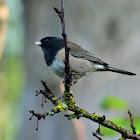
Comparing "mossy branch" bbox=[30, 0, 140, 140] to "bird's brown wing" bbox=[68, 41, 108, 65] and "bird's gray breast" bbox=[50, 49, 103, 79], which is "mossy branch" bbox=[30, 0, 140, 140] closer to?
"bird's gray breast" bbox=[50, 49, 103, 79]

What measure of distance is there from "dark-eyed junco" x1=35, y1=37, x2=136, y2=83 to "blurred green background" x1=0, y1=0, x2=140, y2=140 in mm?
891

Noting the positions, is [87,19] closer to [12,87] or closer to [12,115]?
[12,87]

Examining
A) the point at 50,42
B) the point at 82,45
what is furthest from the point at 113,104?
the point at 82,45

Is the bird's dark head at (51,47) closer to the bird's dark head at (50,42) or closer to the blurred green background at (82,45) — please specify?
the bird's dark head at (50,42)

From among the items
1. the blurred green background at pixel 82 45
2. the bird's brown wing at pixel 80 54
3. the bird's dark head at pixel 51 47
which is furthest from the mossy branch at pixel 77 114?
the blurred green background at pixel 82 45

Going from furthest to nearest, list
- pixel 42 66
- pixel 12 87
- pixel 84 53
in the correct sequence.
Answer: pixel 12 87
pixel 42 66
pixel 84 53

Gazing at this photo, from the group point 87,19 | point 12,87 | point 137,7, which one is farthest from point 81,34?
point 12,87

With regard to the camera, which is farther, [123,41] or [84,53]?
[123,41]

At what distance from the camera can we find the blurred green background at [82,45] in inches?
155

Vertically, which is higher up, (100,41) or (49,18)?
(49,18)

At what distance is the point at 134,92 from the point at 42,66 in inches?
55.3

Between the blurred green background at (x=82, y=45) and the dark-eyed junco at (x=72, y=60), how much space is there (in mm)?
891

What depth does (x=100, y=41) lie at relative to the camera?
4.12 meters

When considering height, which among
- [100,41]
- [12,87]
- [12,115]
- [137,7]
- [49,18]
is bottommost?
[12,115]
